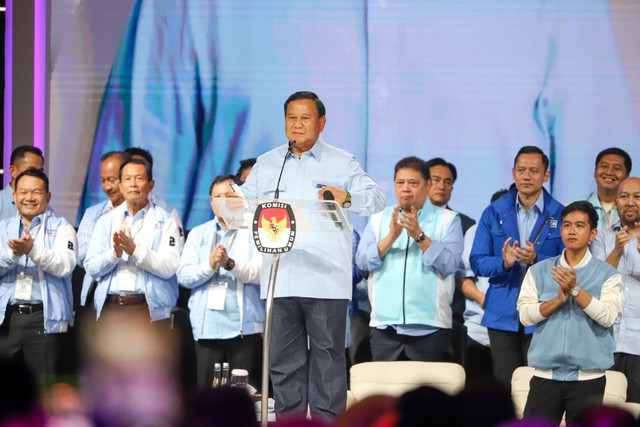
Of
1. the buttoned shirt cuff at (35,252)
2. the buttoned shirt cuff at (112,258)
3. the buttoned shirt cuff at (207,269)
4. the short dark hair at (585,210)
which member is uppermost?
the short dark hair at (585,210)

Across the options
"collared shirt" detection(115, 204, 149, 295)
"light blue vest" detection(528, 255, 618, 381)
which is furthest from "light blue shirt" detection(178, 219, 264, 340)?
"light blue vest" detection(528, 255, 618, 381)

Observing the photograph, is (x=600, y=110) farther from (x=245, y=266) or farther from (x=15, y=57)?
(x=15, y=57)

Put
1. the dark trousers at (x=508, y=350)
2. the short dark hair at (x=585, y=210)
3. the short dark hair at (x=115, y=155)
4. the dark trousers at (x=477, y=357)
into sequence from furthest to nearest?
the short dark hair at (x=115, y=155) < the dark trousers at (x=477, y=357) < the dark trousers at (x=508, y=350) < the short dark hair at (x=585, y=210)

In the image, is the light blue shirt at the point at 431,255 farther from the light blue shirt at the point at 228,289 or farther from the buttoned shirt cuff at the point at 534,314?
the buttoned shirt cuff at the point at 534,314

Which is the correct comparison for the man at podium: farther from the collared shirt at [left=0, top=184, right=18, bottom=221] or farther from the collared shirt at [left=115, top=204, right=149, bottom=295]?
the collared shirt at [left=0, top=184, right=18, bottom=221]

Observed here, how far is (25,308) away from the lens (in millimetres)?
5793

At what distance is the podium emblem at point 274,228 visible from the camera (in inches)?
147

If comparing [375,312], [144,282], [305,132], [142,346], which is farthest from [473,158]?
[142,346]

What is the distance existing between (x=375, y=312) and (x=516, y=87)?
2.33m

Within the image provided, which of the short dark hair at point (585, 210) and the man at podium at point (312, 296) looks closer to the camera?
the man at podium at point (312, 296)

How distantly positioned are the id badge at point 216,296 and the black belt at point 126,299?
38 centimetres

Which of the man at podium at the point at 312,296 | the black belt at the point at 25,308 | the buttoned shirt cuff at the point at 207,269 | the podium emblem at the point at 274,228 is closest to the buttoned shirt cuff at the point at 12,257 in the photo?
the black belt at the point at 25,308

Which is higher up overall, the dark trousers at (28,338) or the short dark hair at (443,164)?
the short dark hair at (443,164)

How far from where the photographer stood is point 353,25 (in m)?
7.30
